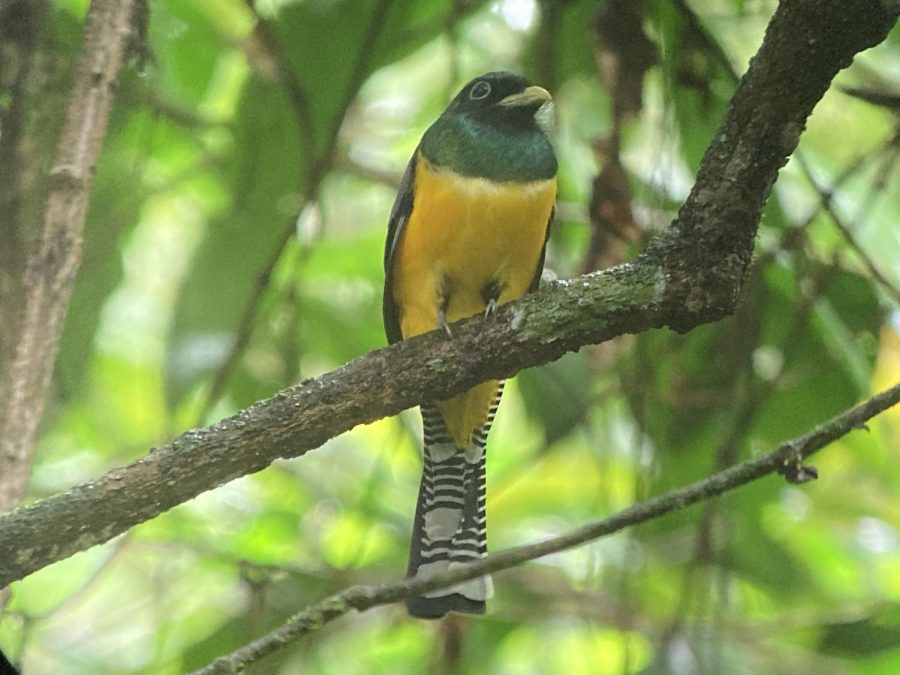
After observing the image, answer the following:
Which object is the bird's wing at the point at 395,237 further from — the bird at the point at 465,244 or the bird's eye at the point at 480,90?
the bird's eye at the point at 480,90

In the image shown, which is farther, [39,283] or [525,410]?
[525,410]

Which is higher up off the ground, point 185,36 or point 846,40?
point 185,36

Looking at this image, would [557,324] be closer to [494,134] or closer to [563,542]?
[563,542]

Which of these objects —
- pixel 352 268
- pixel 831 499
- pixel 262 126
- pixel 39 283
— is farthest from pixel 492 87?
pixel 831 499

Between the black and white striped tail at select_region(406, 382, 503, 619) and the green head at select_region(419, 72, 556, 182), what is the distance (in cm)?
39

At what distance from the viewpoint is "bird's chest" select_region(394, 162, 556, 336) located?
7.02ft

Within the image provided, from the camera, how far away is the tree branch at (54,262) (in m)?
1.66

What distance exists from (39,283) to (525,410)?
1.23m

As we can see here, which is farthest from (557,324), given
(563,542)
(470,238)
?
(470,238)

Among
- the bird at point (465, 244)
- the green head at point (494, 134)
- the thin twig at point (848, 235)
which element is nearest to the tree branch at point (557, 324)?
the bird at point (465, 244)

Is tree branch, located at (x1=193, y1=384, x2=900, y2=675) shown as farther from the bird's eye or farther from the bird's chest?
the bird's eye

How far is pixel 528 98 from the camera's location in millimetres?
2312

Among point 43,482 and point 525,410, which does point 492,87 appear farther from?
point 43,482

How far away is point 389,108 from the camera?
3160 mm
